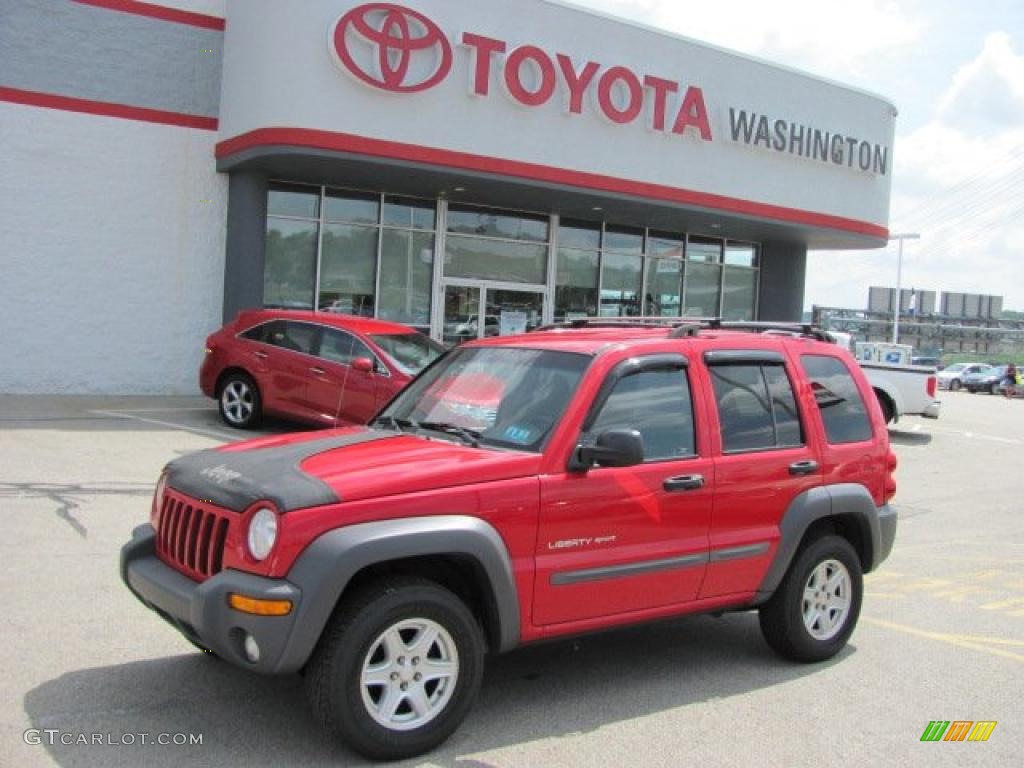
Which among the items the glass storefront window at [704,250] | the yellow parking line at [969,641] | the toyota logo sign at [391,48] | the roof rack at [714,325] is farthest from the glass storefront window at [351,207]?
the yellow parking line at [969,641]

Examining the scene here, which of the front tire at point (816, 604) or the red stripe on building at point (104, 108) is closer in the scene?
the front tire at point (816, 604)

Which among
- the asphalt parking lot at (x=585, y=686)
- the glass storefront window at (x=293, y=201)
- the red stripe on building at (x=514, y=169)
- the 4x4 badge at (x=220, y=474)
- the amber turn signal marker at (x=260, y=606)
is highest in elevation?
the red stripe on building at (x=514, y=169)

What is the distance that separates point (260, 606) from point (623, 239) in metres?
17.8

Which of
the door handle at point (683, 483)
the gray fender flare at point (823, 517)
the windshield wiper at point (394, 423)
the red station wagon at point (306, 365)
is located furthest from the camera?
the red station wagon at point (306, 365)

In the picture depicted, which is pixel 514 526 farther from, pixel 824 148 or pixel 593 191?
pixel 824 148


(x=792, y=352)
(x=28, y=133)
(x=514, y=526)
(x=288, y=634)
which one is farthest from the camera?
(x=28, y=133)

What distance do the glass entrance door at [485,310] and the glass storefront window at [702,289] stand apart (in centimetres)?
400

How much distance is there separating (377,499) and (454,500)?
319 millimetres

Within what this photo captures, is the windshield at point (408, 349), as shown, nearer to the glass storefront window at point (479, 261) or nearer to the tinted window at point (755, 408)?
the glass storefront window at point (479, 261)

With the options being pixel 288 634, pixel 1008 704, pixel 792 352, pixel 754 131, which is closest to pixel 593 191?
pixel 754 131

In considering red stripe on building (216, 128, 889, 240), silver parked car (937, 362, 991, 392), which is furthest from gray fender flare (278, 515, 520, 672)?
A: silver parked car (937, 362, 991, 392)

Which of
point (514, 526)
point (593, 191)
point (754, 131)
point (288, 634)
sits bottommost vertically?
point (288, 634)

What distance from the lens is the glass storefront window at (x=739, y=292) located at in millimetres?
22172

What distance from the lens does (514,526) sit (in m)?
4.05
